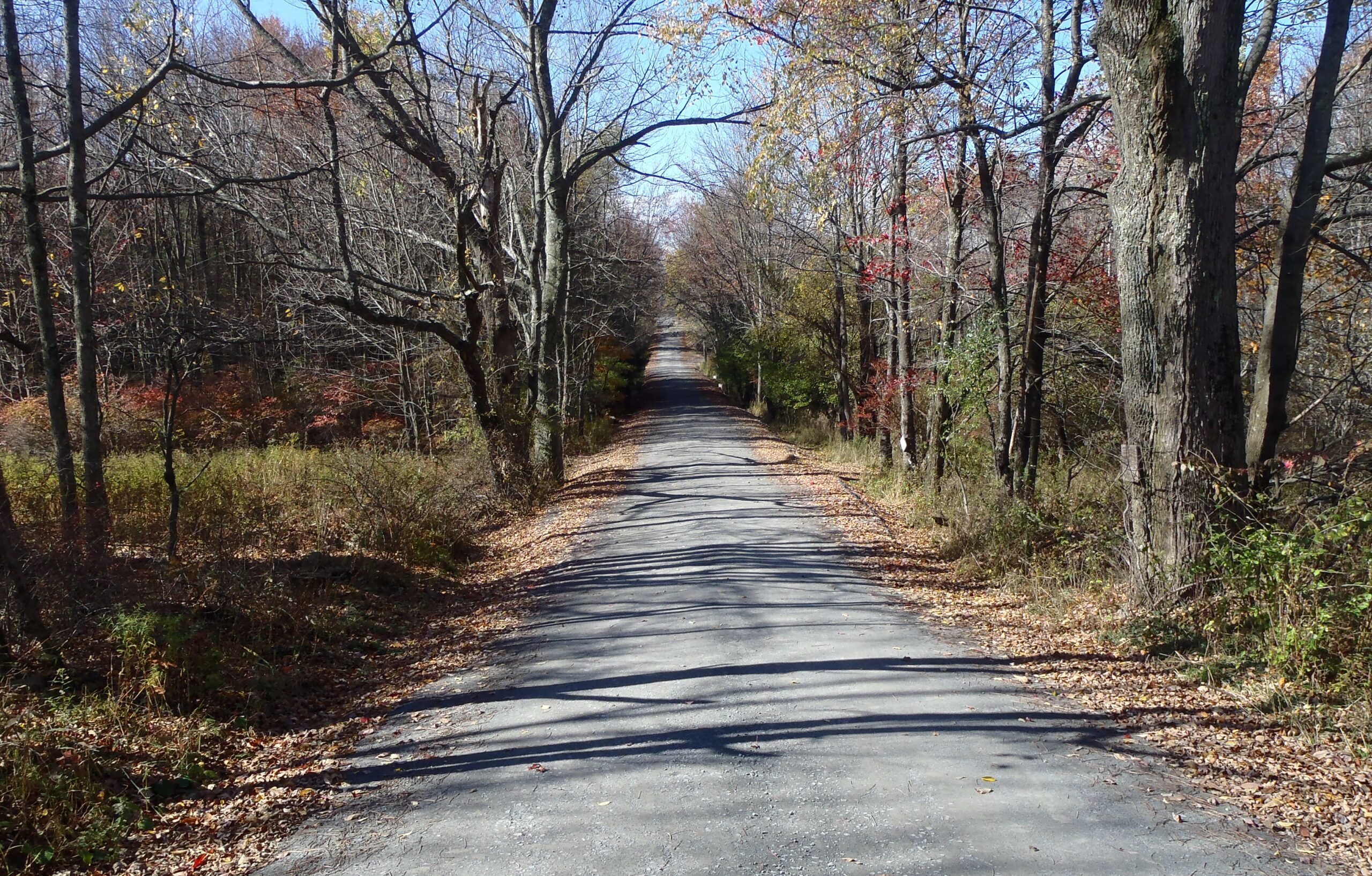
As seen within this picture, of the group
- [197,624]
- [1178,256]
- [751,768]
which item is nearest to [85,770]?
[197,624]

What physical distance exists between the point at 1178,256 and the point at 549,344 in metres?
13.6

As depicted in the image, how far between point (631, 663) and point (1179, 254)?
17.2 ft

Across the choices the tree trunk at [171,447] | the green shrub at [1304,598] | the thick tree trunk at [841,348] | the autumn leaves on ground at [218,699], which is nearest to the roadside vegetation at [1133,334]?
the green shrub at [1304,598]

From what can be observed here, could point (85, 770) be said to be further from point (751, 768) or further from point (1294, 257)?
point (1294, 257)

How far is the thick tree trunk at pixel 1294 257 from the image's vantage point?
6.86m

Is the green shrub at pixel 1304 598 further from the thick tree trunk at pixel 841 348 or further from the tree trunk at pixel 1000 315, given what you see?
the thick tree trunk at pixel 841 348

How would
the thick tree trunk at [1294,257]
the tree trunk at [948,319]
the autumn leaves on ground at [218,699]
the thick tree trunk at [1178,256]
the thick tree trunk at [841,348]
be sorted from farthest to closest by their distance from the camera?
the thick tree trunk at [841,348], the tree trunk at [948,319], the thick tree trunk at [1294,257], the thick tree trunk at [1178,256], the autumn leaves on ground at [218,699]

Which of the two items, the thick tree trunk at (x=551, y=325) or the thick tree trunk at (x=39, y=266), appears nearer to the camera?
the thick tree trunk at (x=39, y=266)

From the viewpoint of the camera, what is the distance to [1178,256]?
6.53 metres

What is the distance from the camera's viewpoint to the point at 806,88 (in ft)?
35.7

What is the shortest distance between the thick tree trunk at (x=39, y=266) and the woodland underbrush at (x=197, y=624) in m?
0.49

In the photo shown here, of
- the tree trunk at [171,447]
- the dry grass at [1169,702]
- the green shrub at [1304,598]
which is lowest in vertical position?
the dry grass at [1169,702]

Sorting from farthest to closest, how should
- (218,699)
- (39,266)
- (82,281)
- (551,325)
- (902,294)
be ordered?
(551,325)
(902,294)
(82,281)
(39,266)
(218,699)

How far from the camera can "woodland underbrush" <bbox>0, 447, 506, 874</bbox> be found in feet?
14.9
